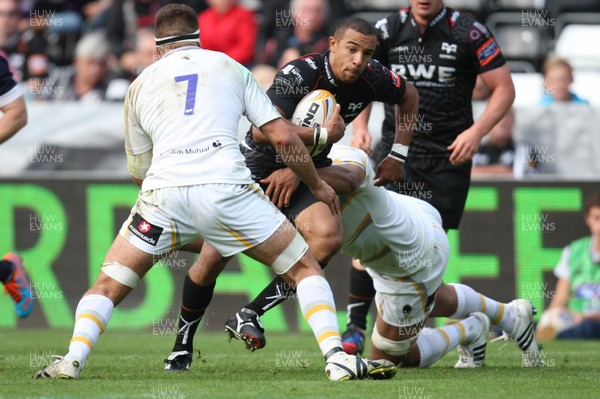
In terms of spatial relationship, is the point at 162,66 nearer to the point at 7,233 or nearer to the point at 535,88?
the point at 7,233

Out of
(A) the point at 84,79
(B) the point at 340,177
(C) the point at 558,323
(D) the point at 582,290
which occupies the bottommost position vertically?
(C) the point at 558,323

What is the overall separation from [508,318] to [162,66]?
3.25 metres

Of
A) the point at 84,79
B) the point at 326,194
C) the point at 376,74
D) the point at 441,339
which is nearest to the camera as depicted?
the point at 326,194

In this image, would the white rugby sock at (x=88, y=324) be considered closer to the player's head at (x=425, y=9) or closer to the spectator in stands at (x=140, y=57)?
the player's head at (x=425, y=9)

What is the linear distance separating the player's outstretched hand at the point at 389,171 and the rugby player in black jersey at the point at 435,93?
837mm

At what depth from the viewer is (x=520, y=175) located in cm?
1147

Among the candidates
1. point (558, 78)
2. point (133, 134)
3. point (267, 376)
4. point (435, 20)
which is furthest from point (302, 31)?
point (267, 376)

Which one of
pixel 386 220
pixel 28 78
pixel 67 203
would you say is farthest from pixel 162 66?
pixel 28 78

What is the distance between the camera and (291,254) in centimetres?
602

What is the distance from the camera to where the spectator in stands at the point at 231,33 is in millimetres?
14273

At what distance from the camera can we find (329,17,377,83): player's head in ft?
21.6

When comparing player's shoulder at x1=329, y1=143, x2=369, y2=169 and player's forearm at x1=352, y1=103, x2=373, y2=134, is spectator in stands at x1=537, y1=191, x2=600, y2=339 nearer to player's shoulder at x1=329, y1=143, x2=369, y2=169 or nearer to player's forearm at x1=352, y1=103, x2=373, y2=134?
player's forearm at x1=352, y1=103, x2=373, y2=134

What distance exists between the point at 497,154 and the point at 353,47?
5.36 m

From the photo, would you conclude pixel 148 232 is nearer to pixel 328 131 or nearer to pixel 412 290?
pixel 328 131
